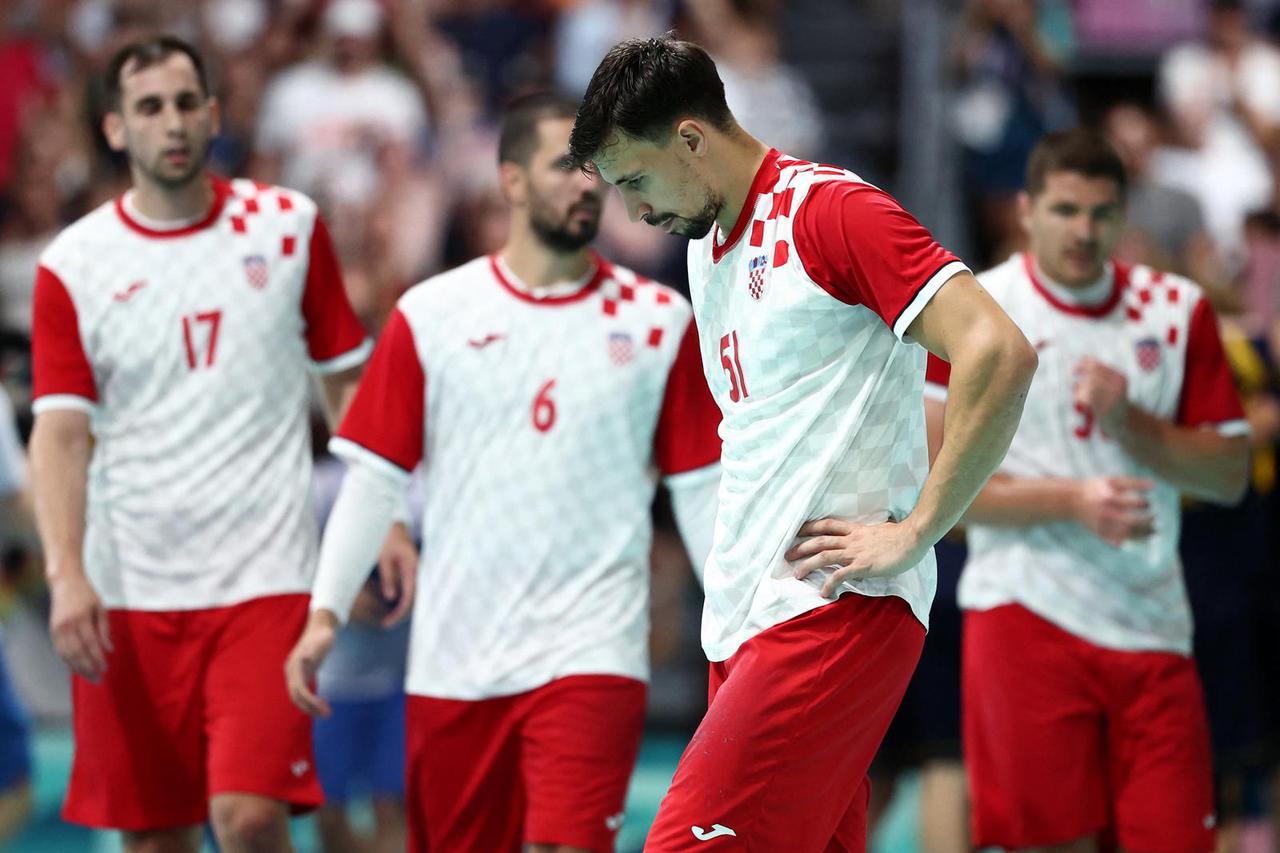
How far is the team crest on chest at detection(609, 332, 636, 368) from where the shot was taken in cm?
549

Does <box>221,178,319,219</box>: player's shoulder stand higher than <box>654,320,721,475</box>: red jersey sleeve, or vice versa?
<box>221,178,319,219</box>: player's shoulder

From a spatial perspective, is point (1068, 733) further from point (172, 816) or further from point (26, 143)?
point (26, 143)

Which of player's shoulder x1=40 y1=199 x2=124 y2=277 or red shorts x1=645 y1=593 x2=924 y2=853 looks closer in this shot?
red shorts x1=645 y1=593 x2=924 y2=853

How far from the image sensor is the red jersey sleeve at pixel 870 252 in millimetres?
3785

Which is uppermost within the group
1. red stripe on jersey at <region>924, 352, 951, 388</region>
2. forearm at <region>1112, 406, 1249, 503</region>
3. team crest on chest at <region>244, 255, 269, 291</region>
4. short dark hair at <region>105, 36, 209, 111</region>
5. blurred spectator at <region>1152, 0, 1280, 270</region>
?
blurred spectator at <region>1152, 0, 1280, 270</region>

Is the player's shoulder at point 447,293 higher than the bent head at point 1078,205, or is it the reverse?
the bent head at point 1078,205

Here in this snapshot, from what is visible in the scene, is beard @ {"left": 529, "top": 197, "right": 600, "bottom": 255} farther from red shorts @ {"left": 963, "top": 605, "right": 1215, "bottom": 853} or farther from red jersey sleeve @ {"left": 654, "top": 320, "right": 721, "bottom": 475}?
red shorts @ {"left": 963, "top": 605, "right": 1215, "bottom": 853}

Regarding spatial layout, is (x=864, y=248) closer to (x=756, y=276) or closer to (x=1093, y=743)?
(x=756, y=276)

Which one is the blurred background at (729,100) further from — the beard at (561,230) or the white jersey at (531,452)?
the beard at (561,230)

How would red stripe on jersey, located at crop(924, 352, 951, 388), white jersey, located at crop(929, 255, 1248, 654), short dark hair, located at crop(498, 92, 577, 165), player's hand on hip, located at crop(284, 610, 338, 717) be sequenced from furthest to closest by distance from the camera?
white jersey, located at crop(929, 255, 1248, 654)
short dark hair, located at crop(498, 92, 577, 165)
player's hand on hip, located at crop(284, 610, 338, 717)
red stripe on jersey, located at crop(924, 352, 951, 388)

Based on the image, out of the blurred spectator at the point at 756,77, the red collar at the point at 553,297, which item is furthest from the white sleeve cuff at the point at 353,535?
the blurred spectator at the point at 756,77

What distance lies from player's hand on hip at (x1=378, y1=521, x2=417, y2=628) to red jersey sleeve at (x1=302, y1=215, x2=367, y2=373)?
55 cm

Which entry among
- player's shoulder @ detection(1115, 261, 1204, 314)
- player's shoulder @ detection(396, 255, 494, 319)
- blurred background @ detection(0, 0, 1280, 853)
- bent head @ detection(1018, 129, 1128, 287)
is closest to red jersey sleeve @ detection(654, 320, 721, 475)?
player's shoulder @ detection(396, 255, 494, 319)

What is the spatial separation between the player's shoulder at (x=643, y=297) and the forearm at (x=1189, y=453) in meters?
1.34
